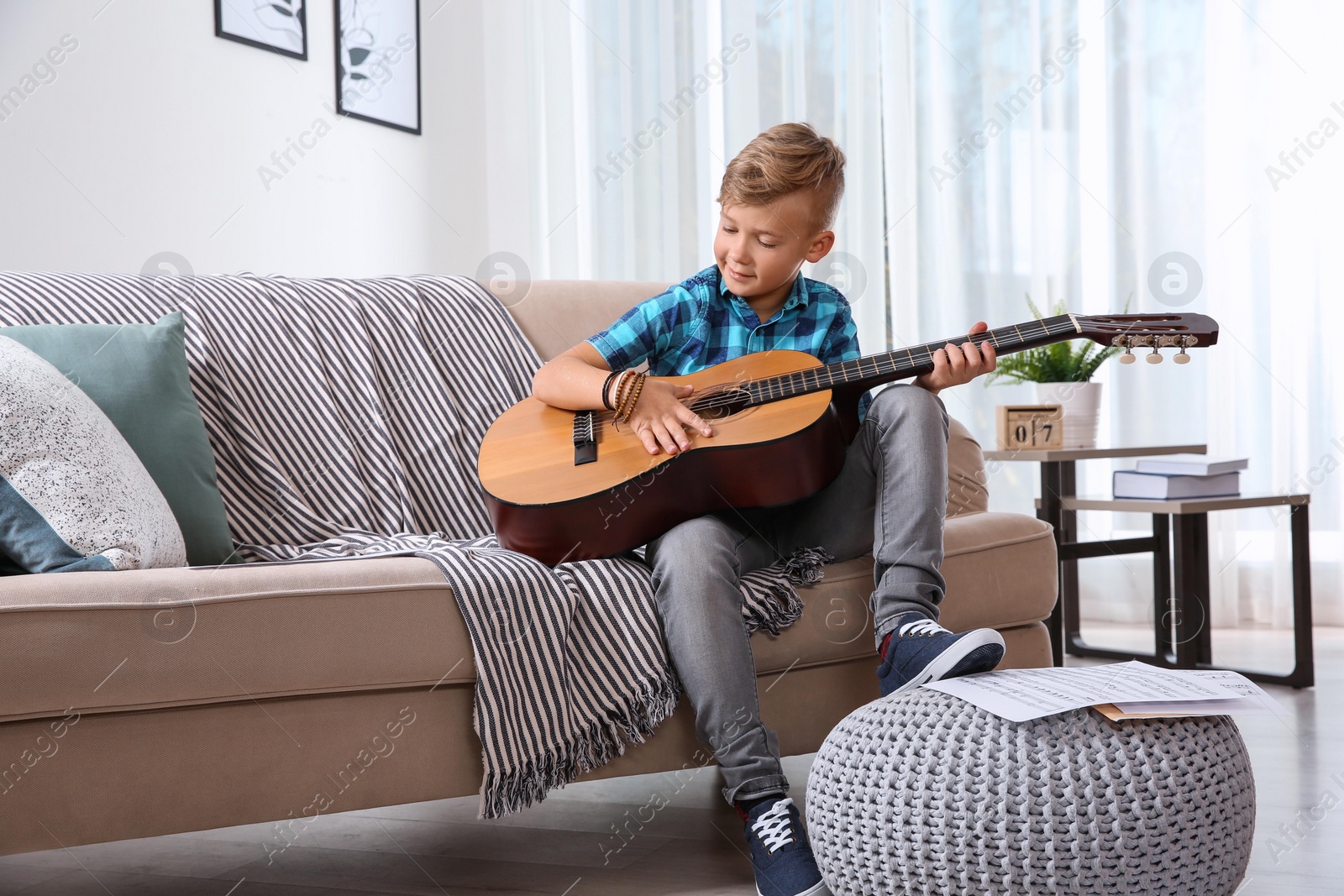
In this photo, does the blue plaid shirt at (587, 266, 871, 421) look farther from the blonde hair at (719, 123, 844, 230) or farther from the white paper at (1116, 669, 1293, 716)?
the white paper at (1116, 669, 1293, 716)

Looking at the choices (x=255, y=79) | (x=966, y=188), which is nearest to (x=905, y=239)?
(x=966, y=188)

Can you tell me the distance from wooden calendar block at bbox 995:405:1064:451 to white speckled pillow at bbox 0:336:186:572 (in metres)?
1.67

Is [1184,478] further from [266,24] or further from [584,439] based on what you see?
[266,24]

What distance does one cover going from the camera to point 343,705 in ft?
3.72

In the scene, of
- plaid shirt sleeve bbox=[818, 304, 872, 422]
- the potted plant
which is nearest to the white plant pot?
the potted plant

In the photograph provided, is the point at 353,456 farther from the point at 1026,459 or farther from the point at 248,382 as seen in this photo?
the point at 1026,459

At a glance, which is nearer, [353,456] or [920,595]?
[920,595]

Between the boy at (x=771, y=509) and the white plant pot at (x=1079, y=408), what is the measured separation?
102cm

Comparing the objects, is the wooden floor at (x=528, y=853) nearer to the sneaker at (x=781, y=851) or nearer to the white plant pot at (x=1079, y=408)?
the sneaker at (x=781, y=851)

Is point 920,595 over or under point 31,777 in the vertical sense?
over

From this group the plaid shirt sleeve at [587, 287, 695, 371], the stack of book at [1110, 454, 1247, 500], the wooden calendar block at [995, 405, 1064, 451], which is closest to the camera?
the plaid shirt sleeve at [587, 287, 695, 371]

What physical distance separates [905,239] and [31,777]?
2526 mm

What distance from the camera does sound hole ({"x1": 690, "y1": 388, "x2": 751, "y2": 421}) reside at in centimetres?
137

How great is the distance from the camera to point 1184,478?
2.26 meters
